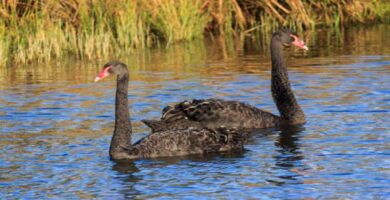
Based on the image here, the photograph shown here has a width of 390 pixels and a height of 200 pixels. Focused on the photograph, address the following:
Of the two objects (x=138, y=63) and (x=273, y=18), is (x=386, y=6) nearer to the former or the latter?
(x=273, y=18)

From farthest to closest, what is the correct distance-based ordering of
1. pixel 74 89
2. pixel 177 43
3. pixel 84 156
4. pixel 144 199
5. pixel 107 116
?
pixel 177 43, pixel 74 89, pixel 107 116, pixel 84 156, pixel 144 199

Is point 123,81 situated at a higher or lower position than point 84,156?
higher

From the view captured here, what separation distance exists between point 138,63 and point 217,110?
259 inches

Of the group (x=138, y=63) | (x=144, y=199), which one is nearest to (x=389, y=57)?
(x=138, y=63)

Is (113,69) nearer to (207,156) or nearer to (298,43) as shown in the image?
(207,156)

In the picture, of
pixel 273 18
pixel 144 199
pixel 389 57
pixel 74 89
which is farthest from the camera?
pixel 273 18

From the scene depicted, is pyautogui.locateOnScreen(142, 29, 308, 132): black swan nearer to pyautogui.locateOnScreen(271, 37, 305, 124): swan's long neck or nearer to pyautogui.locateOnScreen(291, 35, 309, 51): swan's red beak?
pyautogui.locateOnScreen(271, 37, 305, 124): swan's long neck

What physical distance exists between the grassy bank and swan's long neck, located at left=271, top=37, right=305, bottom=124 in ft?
20.5

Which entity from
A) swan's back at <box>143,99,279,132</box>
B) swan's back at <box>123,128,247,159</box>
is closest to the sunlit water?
swan's back at <box>123,128,247,159</box>

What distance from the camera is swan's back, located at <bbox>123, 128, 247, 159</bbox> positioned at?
10172 mm

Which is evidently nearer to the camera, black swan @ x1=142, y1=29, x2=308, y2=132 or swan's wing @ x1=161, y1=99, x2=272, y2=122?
black swan @ x1=142, y1=29, x2=308, y2=132

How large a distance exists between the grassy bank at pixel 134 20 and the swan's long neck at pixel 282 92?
6.25 metres

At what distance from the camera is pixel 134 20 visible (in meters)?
19.9

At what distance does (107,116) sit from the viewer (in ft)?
42.2
